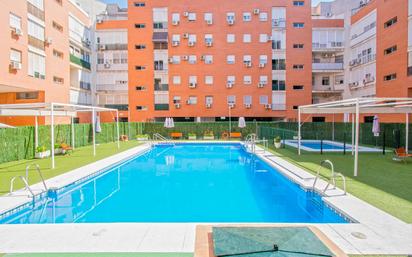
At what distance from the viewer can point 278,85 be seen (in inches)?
1433

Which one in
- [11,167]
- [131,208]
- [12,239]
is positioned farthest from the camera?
[11,167]

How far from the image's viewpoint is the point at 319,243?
464 cm

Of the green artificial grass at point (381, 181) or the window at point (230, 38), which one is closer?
the green artificial grass at point (381, 181)

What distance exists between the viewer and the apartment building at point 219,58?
118ft

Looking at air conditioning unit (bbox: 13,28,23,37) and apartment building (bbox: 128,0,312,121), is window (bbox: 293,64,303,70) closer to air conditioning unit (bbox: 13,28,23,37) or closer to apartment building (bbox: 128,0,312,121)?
apartment building (bbox: 128,0,312,121)

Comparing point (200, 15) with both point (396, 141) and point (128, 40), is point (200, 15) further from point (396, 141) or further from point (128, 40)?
point (396, 141)

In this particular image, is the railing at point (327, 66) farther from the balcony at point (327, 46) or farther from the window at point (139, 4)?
the window at point (139, 4)

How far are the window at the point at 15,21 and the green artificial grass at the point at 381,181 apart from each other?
69.3 feet

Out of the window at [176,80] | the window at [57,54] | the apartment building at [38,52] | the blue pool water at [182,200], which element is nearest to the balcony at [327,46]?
the window at [176,80]

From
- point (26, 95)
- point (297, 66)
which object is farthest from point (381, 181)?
point (297, 66)

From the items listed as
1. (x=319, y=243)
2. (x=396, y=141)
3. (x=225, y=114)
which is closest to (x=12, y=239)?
(x=319, y=243)

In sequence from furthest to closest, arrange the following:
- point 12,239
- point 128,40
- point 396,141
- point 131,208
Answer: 1. point 128,40
2. point 396,141
3. point 131,208
4. point 12,239

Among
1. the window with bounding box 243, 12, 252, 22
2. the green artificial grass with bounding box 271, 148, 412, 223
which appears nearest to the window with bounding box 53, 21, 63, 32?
the window with bounding box 243, 12, 252, 22

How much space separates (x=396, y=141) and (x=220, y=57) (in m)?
22.2
